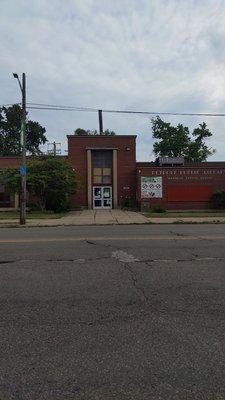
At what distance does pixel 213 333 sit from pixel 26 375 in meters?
2.29

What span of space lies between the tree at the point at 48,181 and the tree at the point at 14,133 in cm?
5279

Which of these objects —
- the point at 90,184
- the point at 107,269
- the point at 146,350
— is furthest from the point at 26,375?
the point at 90,184

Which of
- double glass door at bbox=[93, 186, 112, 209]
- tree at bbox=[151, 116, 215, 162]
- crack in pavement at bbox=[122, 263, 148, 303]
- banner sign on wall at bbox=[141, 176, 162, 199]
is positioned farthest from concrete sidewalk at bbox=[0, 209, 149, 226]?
tree at bbox=[151, 116, 215, 162]

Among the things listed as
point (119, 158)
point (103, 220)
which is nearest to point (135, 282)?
point (103, 220)

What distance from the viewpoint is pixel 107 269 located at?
393 inches

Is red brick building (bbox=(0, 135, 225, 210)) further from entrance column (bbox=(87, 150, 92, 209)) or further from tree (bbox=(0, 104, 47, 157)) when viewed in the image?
tree (bbox=(0, 104, 47, 157))

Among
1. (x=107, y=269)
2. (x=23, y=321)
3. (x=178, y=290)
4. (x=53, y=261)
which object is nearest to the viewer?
(x=23, y=321)

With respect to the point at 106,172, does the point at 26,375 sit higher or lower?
lower

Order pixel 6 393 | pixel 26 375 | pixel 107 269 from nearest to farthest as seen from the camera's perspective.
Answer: pixel 6 393, pixel 26 375, pixel 107 269

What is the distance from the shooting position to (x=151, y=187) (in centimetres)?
4475

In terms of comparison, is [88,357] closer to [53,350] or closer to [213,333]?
[53,350]

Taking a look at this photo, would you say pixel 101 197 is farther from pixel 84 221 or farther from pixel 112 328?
pixel 112 328

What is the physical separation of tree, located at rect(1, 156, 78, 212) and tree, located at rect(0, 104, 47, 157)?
52.8 meters

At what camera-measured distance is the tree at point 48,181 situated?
38.8 metres
